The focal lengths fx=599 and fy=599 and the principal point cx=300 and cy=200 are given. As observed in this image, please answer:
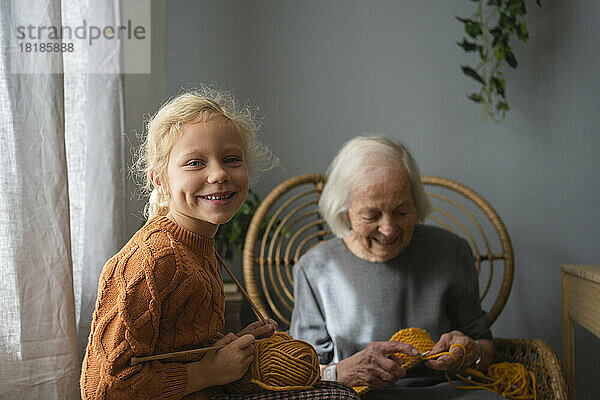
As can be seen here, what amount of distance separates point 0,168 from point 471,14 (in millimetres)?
1712

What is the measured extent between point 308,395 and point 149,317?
27 centimetres

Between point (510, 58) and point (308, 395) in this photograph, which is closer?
point (308, 395)

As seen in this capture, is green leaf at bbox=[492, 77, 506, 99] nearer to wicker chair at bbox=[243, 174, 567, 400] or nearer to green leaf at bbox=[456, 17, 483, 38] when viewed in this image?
green leaf at bbox=[456, 17, 483, 38]

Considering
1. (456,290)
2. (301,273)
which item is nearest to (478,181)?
(456,290)

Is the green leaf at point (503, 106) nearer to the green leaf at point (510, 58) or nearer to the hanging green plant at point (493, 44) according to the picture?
the hanging green plant at point (493, 44)

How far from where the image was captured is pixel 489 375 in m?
1.48

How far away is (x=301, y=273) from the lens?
1537 millimetres

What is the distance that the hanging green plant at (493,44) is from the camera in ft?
6.57

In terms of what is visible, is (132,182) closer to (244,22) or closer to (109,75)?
(109,75)

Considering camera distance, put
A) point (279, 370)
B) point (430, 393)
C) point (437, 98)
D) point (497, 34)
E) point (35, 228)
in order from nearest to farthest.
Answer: point (279, 370), point (35, 228), point (430, 393), point (497, 34), point (437, 98)

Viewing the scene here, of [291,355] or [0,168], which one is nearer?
[291,355]

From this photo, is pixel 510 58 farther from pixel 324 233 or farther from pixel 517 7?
pixel 324 233

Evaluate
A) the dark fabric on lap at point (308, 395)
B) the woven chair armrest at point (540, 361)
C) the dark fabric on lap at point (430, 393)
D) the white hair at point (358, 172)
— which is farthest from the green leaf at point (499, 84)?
the dark fabric on lap at point (308, 395)

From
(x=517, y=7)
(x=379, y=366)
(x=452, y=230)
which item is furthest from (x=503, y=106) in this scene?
(x=379, y=366)
